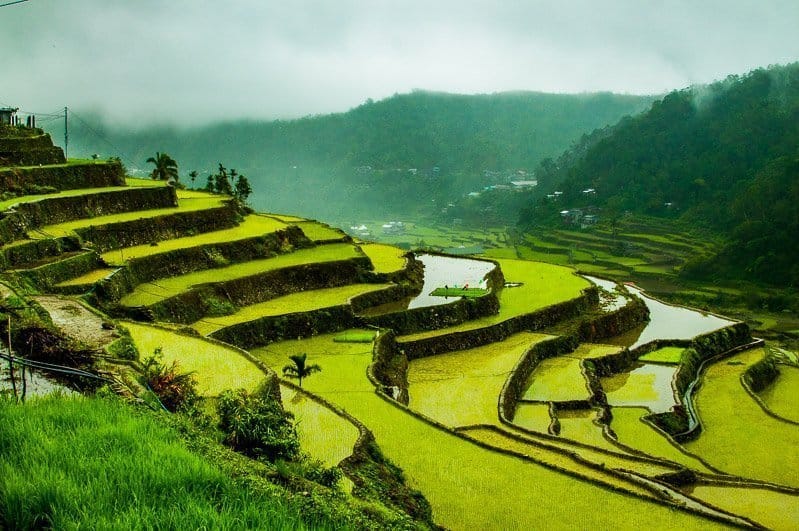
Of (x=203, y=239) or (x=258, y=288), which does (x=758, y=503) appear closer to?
(x=258, y=288)

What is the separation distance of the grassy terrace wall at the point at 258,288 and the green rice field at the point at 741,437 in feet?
28.0

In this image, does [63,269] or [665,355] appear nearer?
[63,269]

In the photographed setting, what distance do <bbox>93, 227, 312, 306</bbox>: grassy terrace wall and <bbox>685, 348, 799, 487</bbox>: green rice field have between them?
12103mm

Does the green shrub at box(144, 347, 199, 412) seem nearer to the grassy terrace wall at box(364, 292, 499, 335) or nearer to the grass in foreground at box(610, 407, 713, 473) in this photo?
the grass in foreground at box(610, 407, 713, 473)

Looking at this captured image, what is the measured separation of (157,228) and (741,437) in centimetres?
1526

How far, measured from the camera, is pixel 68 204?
18859 mm

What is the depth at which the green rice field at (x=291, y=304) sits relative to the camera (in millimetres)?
15773

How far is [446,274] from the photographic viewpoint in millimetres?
26531

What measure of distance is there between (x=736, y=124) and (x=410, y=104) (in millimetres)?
71869

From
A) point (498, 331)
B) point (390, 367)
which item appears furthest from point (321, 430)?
point (498, 331)

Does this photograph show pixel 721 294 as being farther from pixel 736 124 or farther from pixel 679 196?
pixel 736 124

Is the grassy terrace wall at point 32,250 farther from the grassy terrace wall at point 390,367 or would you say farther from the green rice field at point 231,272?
the grassy terrace wall at point 390,367

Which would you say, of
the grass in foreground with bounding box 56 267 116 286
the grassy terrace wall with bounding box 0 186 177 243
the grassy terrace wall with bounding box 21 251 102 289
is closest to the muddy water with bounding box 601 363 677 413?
the grass in foreground with bounding box 56 267 116 286

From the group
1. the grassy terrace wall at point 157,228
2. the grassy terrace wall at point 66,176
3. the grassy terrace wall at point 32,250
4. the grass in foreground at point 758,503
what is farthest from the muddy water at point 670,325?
the grassy terrace wall at point 66,176
